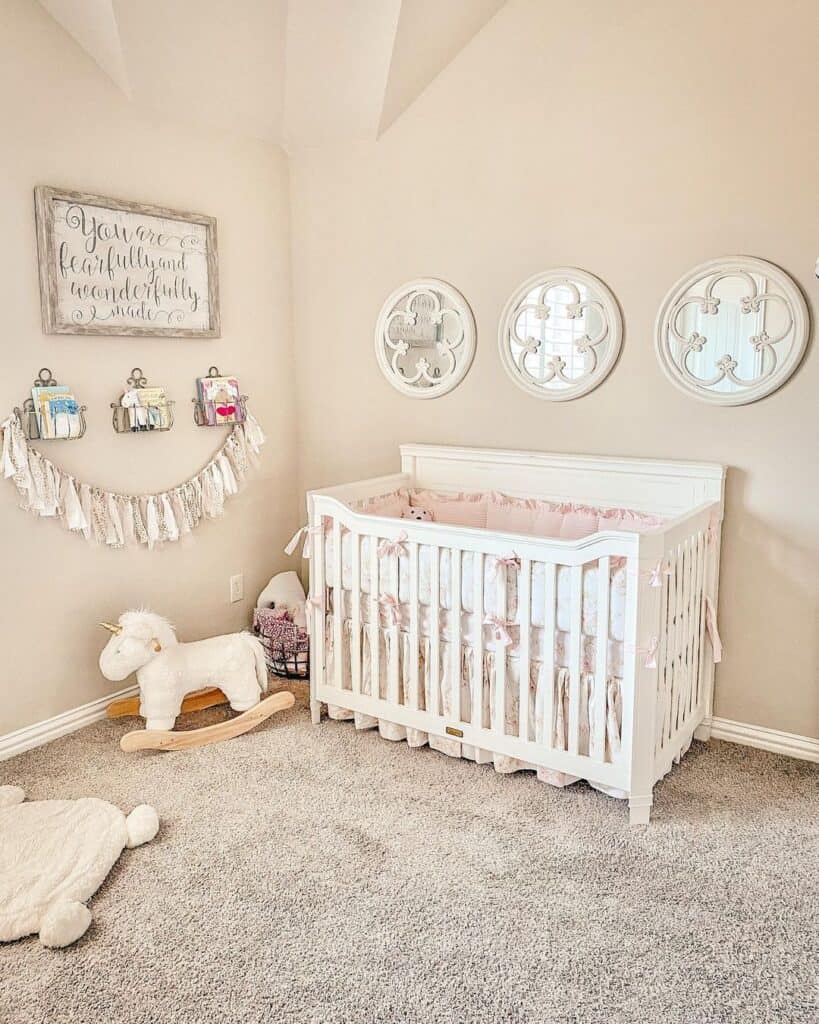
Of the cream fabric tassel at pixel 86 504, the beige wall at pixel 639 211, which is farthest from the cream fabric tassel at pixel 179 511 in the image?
the beige wall at pixel 639 211

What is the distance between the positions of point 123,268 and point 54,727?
1.62m

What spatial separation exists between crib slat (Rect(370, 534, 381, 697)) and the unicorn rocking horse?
382mm

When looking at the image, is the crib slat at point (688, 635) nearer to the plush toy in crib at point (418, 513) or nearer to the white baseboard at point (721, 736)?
the white baseboard at point (721, 736)

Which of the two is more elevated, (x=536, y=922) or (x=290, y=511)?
(x=290, y=511)

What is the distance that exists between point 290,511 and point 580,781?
6.12 feet

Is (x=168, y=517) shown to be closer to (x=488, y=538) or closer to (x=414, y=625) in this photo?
(x=414, y=625)

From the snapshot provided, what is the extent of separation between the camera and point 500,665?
2.51 meters

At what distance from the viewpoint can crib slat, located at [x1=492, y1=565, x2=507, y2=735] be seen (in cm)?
248

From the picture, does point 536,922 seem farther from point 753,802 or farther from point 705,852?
point 753,802

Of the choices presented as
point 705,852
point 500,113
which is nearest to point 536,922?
point 705,852

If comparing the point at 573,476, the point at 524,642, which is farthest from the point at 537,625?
the point at 573,476

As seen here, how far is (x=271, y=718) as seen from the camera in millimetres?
3029

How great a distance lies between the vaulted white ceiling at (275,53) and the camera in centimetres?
271

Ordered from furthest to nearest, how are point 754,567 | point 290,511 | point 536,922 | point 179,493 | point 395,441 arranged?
point 290,511, point 395,441, point 179,493, point 754,567, point 536,922
